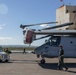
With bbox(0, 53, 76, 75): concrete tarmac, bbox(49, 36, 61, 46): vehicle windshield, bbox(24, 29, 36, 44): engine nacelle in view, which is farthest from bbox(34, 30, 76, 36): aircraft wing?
bbox(0, 53, 76, 75): concrete tarmac

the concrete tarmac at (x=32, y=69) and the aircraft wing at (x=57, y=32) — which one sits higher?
the aircraft wing at (x=57, y=32)

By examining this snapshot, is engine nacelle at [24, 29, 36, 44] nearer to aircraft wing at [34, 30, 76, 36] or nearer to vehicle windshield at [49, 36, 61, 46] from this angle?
aircraft wing at [34, 30, 76, 36]

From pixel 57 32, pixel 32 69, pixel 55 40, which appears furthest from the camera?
pixel 55 40

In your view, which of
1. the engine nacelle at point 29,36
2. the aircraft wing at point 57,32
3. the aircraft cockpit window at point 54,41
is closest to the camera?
the engine nacelle at point 29,36

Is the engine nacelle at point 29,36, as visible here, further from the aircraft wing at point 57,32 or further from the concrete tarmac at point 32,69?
the concrete tarmac at point 32,69

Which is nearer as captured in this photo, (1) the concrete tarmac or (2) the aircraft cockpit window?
(1) the concrete tarmac

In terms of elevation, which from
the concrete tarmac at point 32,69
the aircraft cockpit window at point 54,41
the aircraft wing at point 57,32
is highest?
the aircraft wing at point 57,32

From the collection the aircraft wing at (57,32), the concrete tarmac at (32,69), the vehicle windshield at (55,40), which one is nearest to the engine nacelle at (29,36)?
the aircraft wing at (57,32)

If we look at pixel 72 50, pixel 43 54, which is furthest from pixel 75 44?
pixel 43 54

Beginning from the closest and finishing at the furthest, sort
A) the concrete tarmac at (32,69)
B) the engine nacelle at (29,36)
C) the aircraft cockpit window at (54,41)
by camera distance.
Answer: the concrete tarmac at (32,69)
the engine nacelle at (29,36)
the aircraft cockpit window at (54,41)

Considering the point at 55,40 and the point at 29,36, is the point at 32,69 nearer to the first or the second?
the point at 29,36

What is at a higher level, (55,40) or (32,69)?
(55,40)

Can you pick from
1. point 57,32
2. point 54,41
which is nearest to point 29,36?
point 57,32

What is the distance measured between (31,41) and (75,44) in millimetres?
4160
